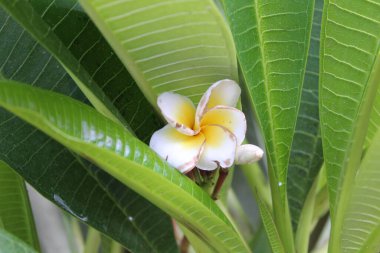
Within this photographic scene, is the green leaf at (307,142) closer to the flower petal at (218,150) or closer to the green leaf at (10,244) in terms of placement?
the flower petal at (218,150)

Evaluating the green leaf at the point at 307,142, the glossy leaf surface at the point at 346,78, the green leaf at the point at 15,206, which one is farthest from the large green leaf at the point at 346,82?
the green leaf at the point at 15,206

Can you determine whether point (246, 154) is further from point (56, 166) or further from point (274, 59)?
point (56, 166)

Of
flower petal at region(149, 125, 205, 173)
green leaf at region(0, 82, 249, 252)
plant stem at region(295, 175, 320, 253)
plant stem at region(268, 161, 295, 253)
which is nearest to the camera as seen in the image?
green leaf at region(0, 82, 249, 252)

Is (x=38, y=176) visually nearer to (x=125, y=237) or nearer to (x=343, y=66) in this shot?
(x=125, y=237)

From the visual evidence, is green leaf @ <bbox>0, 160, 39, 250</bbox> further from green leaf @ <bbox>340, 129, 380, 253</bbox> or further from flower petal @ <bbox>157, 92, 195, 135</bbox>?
green leaf @ <bbox>340, 129, 380, 253</bbox>

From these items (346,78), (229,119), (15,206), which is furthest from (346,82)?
(15,206)

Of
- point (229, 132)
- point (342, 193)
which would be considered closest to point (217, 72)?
point (229, 132)

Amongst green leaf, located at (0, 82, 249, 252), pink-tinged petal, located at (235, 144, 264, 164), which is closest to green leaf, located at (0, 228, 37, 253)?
green leaf, located at (0, 82, 249, 252)

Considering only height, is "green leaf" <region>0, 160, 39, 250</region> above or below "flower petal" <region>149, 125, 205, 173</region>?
below
